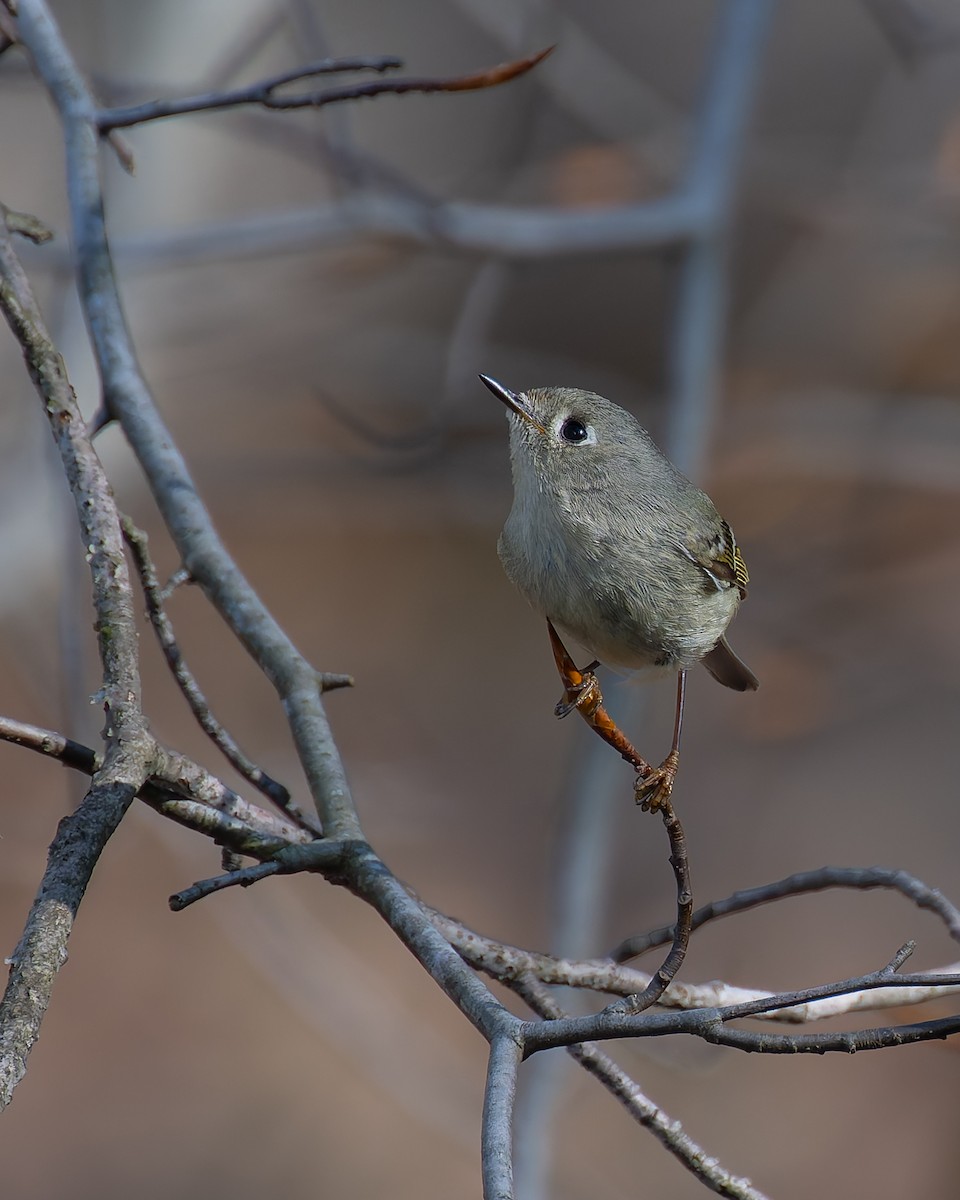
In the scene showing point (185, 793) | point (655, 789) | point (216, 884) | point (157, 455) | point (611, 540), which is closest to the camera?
point (216, 884)

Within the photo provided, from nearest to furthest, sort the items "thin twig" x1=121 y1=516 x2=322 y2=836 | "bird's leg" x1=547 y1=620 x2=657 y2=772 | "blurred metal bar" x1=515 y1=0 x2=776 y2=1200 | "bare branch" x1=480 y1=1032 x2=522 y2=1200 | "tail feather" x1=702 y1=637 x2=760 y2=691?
"bare branch" x1=480 y1=1032 x2=522 y2=1200, "bird's leg" x1=547 y1=620 x2=657 y2=772, "thin twig" x1=121 y1=516 x2=322 y2=836, "tail feather" x1=702 y1=637 x2=760 y2=691, "blurred metal bar" x1=515 y1=0 x2=776 y2=1200

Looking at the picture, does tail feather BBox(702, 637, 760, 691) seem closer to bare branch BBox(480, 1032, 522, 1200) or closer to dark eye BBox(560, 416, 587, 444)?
dark eye BBox(560, 416, 587, 444)

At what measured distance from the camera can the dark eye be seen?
1.81m

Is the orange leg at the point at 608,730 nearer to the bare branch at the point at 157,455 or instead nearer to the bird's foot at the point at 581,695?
the bird's foot at the point at 581,695

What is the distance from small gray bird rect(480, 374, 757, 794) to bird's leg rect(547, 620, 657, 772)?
0.80 ft

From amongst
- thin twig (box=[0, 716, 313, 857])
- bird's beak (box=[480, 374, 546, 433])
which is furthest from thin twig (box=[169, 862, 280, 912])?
bird's beak (box=[480, 374, 546, 433])

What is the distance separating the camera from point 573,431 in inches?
71.6

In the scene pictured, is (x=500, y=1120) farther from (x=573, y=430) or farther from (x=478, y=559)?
(x=478, y=559)

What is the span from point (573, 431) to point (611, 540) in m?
0.27

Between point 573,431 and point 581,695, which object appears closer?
point 581,695

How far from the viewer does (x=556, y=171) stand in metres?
4.39

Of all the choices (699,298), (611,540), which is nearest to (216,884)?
(611,540)

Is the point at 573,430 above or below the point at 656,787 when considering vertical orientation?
above

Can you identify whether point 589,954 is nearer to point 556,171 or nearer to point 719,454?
point 719,454
